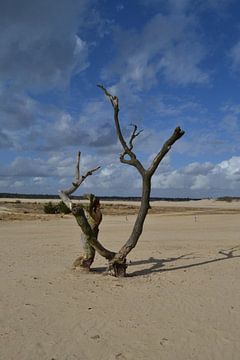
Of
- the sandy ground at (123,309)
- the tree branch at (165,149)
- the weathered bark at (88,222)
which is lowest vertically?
the sandy ground at (123,309)

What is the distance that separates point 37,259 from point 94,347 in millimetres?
7363

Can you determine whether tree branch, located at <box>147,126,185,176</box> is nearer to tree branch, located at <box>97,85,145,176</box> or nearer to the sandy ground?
tree branch, located at <box>97,85,145,176</box>

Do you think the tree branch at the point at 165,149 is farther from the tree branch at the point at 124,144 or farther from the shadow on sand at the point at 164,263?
the shadow on sand at the point at 164,263

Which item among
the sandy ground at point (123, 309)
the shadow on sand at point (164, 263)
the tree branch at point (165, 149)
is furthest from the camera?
the shadow on sand at point (164, 263)

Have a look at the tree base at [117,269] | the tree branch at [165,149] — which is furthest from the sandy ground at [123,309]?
the tree branch at [165,149]

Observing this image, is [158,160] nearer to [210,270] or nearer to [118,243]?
[210,270]

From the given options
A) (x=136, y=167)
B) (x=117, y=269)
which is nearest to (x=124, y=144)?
(x=136, y=167)

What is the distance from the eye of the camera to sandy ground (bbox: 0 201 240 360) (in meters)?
5.55

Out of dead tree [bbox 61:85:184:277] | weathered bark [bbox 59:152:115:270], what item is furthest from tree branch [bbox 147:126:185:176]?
weathered bark [bbox 59:152:115:270]

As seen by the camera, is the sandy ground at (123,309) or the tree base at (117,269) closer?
the sandy ground at (123,309)

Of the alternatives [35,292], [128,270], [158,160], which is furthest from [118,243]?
[35,292]

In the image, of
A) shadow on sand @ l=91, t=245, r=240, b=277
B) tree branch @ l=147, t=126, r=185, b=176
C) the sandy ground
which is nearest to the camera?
the sandy ground

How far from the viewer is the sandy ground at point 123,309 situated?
219 inches

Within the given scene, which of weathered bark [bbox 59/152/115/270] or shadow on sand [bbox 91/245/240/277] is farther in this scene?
shadow on sand [bbox 91/245/240/277]
